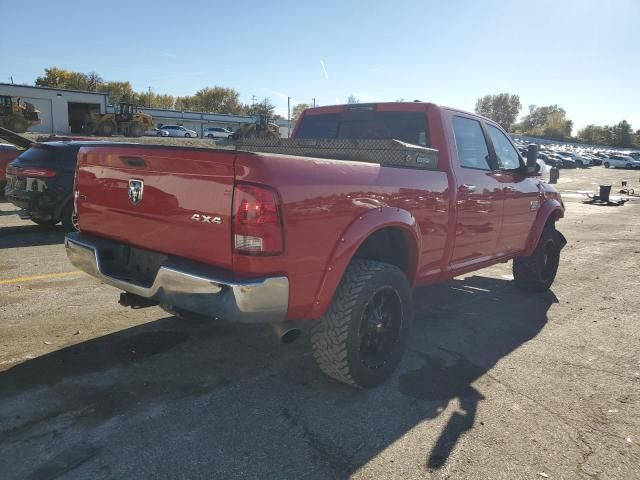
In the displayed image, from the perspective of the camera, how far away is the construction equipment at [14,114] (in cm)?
3331

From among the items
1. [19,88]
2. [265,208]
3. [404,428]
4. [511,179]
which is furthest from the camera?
[19,88]

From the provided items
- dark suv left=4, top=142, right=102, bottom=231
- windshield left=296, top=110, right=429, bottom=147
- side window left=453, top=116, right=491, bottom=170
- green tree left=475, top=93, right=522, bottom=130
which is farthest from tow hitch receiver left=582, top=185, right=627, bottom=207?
green tree left=475, top=93, right=522, bottom=130

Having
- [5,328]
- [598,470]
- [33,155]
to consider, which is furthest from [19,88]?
[598,470]

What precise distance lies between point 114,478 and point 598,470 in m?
2.42

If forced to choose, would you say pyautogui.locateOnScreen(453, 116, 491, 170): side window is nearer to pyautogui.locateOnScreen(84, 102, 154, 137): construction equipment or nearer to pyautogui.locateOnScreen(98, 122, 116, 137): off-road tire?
pyautogui.locateOnScreen(84, 102, 154, 137): construction equipment

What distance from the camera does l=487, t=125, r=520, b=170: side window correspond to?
16.0ft

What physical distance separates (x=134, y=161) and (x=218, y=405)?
5.15 feet

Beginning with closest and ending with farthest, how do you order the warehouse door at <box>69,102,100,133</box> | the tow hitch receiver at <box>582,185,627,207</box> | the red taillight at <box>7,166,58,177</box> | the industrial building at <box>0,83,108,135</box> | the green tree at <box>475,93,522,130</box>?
the red taillight at <box>7,166,58,177</box>, the tow hitch receiver at <box>582,185,627,207</box>, the industrial building at <box>0,83,108,135</box>, the warehouse door at <box>69,102,100,133</box>, the green tree at <box>475,93,522,130</box>

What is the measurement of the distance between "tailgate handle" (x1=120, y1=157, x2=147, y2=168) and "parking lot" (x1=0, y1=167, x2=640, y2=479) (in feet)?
4.59

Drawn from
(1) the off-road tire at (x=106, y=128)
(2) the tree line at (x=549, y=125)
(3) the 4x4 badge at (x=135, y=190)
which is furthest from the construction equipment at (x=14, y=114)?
(2) the tree line at (x=549, y=125)

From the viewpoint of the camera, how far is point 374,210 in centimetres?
310

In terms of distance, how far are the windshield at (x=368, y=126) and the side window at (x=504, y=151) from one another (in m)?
1.06

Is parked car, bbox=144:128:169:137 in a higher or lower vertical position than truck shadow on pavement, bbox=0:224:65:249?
higher

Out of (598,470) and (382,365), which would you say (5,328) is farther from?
(598,470)
